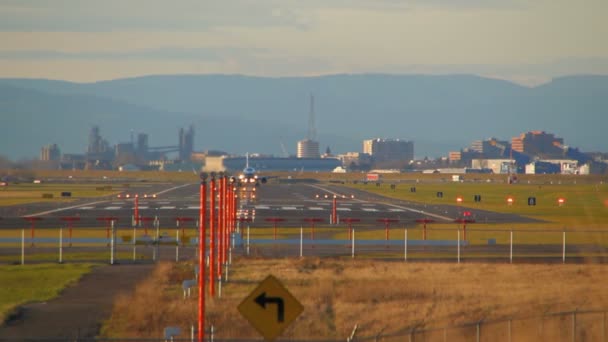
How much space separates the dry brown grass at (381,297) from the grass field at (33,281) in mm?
2998

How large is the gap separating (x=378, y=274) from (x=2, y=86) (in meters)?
15.7

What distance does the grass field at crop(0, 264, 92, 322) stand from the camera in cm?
3189

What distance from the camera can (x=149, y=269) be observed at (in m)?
40.9

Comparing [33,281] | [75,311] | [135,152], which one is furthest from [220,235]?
[135,152]

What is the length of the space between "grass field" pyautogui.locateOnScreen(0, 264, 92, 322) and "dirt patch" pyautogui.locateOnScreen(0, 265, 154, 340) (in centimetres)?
46

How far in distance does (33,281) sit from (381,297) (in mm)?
12919

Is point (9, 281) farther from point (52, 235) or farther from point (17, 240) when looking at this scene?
point (52, 235)

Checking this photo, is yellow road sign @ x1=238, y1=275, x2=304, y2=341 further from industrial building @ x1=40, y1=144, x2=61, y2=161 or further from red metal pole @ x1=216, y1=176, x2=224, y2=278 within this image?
industrial building @ x1=40, y1=144, x2=61, y2=161

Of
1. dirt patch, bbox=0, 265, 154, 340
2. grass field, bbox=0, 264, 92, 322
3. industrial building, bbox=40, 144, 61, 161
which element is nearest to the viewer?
dirt patch, bbox=0, 265, 154, 340

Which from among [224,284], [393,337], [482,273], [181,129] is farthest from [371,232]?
[393,337]

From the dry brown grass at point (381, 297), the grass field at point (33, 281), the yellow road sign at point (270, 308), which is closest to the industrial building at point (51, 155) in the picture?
the grass field at point (33, 281)

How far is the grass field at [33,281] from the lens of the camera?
31.9 meters

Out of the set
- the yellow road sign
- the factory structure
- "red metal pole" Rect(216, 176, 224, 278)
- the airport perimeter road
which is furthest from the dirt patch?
the airport perimeter road

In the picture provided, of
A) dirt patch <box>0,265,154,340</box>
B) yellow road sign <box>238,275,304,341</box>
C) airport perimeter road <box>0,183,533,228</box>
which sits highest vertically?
yellow road sign <box>238,275,304,341</box>
